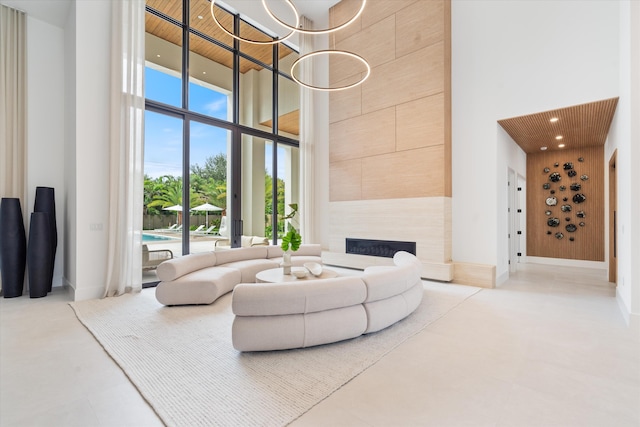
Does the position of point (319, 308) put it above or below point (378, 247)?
below

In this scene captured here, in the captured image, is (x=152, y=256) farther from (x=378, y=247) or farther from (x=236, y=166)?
(x=378, y=247)

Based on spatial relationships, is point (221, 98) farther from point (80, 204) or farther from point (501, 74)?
point (501, 74)

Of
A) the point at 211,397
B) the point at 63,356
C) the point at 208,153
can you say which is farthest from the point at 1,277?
the point at 211,397

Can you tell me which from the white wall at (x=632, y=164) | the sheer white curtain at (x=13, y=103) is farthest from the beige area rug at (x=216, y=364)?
the sheer white curtain at (x=13, y=103)

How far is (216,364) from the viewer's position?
2.41 meters

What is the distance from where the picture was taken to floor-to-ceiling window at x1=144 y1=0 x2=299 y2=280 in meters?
5.25

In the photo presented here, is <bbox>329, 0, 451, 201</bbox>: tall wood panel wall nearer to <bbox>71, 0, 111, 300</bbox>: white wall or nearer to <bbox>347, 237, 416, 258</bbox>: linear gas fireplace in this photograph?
<bbox>347, 237, 416, 258</bbox>: linear gas fireplace

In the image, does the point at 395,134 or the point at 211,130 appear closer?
the point at 211,130

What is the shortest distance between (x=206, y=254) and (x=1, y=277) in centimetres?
286

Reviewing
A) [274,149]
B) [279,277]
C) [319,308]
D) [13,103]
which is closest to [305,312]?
[319,308]

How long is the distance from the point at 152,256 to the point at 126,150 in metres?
1.83

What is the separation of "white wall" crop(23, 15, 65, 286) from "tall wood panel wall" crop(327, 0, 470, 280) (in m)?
5.26

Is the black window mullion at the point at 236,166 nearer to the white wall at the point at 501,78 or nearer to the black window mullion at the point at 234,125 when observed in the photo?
the black window mullion at the point at 234,125

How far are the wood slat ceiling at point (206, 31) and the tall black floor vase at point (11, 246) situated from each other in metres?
3.62
